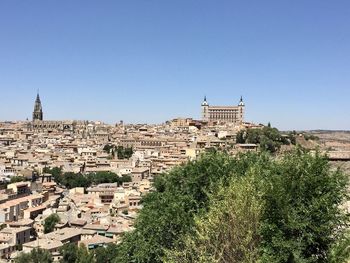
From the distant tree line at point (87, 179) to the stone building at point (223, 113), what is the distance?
66991 mm

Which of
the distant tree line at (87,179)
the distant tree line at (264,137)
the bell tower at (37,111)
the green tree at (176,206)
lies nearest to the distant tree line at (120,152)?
the distant tree line at (264,137)

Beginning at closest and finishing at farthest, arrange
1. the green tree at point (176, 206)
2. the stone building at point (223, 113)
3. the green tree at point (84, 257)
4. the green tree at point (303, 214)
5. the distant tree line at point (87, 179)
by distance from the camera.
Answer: the green tree at point (303, 214)
the green tree at point (176, 206)
the green tree at point (84, 257)
the distant tree line at point (87, 179)
the stone building at point (223, 113)

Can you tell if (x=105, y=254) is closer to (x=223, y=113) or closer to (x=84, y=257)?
(x=84, y=257)

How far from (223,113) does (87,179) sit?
7210 cm

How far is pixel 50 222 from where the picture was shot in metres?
34.6

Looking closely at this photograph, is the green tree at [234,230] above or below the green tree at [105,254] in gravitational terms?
above

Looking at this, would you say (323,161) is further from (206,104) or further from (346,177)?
(206,104)

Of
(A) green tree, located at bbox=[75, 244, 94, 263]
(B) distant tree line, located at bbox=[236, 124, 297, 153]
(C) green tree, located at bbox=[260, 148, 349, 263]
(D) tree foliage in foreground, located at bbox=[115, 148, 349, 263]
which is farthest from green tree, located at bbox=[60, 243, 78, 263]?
(B) distant tree line, located at bbox=[236, 124, 297, 153]

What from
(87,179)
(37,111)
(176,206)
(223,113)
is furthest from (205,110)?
(176,206)

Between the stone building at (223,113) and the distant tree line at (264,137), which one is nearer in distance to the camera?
the distant tree line at (264,137)

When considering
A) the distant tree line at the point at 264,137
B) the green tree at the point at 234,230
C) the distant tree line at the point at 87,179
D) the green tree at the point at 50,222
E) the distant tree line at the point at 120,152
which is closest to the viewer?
the green tree at the point at 234,230

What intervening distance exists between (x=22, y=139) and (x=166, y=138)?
3371 cm

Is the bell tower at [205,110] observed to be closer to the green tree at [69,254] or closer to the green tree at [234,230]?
the green tree at [69,254]

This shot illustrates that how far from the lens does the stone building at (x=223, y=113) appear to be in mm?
117562
